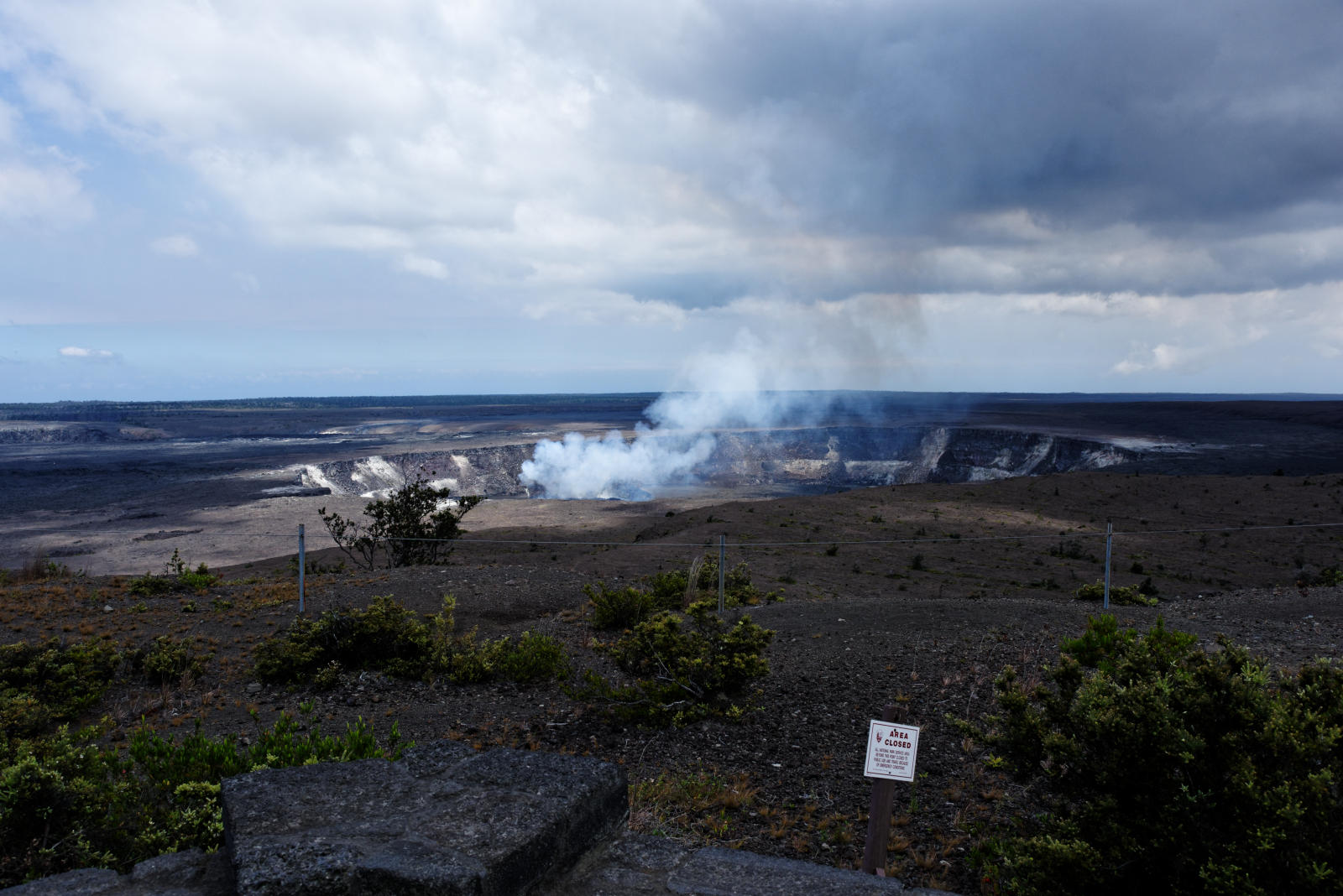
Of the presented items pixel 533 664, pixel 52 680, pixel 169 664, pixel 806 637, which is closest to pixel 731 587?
pixel 806 637

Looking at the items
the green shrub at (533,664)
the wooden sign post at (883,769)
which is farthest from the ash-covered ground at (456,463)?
the wooden sign post at (883,769)

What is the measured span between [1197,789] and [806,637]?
609 cm

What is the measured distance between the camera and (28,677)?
7328 mm

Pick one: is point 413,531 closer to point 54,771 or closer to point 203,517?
point 54,771

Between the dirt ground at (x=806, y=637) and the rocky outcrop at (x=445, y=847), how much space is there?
0.96 m

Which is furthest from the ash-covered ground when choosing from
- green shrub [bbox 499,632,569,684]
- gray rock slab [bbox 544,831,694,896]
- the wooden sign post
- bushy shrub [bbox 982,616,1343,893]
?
bushy shrub [bbox 982,616,1343,893]

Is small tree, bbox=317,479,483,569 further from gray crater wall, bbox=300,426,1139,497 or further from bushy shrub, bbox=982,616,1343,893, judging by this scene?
gray crater wall, bbox=300,426,1139,497

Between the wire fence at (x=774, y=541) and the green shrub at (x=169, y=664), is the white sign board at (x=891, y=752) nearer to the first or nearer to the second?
the green shrub at (x=169, y=664)

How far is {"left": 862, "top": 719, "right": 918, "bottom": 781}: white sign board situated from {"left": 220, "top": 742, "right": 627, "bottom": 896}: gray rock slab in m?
1.19

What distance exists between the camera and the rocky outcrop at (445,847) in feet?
8.79

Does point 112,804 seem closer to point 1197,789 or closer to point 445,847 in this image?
point 445,847

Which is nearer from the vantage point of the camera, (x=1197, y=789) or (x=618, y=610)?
(x=1197, y=789)

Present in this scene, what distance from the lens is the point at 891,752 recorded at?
136 inches

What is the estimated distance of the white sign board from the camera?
3.45m
